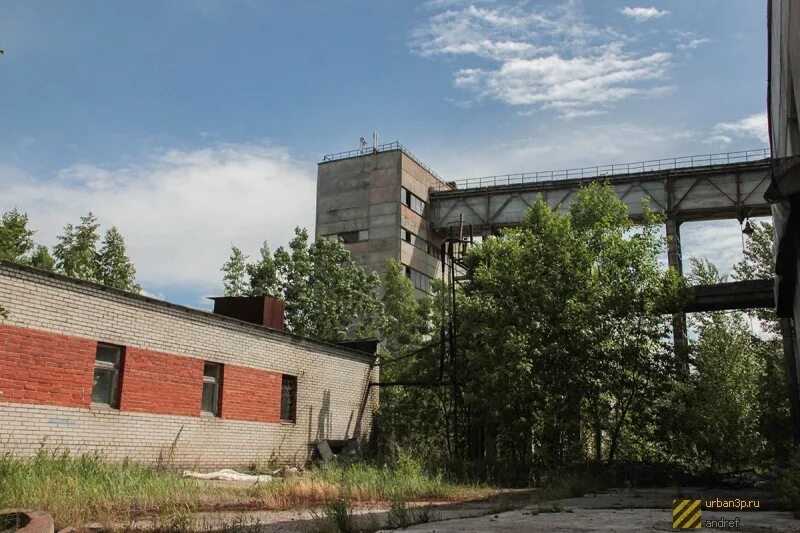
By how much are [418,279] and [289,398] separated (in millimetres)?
26283

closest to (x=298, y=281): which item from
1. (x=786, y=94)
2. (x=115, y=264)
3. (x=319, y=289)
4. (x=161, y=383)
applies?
(x=319, y=289)

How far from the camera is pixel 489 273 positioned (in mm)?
20281

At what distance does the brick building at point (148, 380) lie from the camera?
40.2 ft

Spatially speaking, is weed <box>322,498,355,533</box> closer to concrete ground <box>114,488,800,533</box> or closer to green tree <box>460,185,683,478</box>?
concrete ground <box>114,488,800,533</box>

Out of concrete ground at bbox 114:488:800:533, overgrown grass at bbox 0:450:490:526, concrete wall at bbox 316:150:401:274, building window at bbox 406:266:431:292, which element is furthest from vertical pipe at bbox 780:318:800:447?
building window at bbox 406:266:431:292

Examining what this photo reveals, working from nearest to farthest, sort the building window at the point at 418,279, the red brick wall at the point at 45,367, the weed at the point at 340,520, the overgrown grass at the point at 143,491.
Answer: the weed at the point at 340,520 → the overgrown grass at the point at 143,491 → the red brick wall at the point at 45,367 → the building window at the point at 418,279

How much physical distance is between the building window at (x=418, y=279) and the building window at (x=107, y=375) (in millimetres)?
29927

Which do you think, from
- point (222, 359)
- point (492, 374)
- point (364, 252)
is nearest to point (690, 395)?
point (492, 374)

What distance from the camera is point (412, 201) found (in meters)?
43.7

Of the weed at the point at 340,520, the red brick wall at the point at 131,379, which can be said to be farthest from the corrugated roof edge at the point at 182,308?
the weed at the point at 340,520

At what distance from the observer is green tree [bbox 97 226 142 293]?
3156 cm

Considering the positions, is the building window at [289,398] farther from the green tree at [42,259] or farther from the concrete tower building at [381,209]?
the concrete tower building at [381,209]

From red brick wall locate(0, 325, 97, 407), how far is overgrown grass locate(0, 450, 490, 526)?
106cm

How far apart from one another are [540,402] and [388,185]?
87.7ft
